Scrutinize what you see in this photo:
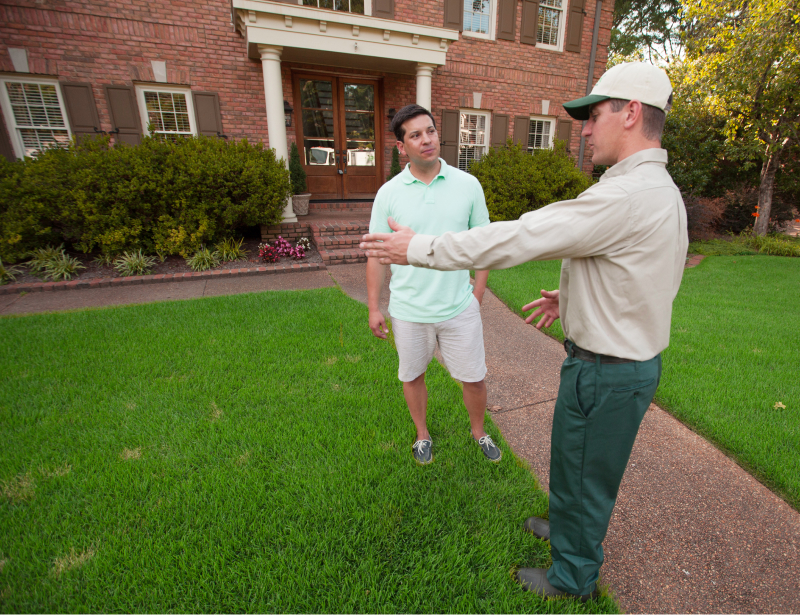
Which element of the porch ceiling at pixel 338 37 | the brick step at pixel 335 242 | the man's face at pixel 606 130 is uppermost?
the porch ceiling at pixel 338 37

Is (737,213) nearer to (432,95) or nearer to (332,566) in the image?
(432,95)

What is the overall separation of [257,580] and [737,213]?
17.4 metres

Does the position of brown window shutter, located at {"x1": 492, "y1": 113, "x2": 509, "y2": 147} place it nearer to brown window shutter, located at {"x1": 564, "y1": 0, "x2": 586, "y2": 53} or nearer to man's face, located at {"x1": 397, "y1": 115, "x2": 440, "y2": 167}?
brown window shutter, located at {"x1": 564, "y1": 0, "x2": 586, "y2": 53}

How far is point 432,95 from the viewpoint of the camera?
34.3ft

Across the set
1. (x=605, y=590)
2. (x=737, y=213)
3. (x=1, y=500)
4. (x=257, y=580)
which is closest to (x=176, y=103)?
(x=1, y=500)

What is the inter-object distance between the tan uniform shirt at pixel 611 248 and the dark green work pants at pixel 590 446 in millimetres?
89

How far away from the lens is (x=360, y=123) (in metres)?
10.5

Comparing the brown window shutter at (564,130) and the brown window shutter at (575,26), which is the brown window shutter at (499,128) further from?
the brown window shutter at (575,26)

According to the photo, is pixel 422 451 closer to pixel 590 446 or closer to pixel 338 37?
pixel 590 446

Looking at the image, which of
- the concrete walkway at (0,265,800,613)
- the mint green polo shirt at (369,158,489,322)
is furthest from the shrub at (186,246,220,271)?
the mint green polo shirt at (369,158,489,322)

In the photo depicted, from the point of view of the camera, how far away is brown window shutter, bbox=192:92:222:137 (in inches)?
341

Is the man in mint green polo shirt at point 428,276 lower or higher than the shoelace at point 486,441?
higher

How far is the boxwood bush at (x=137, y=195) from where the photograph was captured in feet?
21.0

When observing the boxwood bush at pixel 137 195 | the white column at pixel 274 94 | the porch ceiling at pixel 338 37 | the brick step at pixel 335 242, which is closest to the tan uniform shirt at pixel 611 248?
the brick step at pixel 335 242
